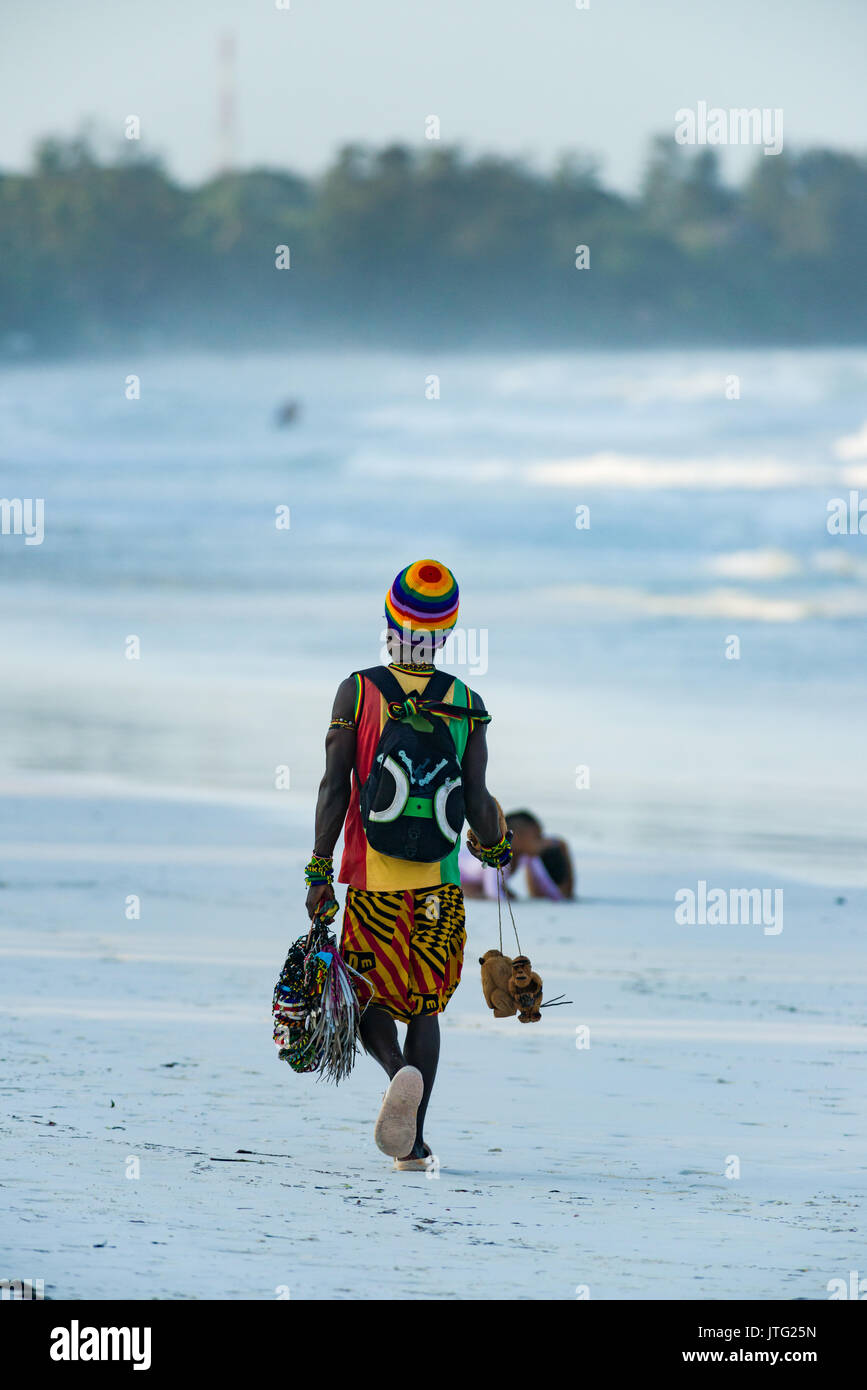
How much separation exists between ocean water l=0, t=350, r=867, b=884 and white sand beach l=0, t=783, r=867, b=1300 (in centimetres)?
285

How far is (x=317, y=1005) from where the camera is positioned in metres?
5.27

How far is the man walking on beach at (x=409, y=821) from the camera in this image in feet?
17.4

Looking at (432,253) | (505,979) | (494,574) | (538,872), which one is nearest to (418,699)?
(505,979)

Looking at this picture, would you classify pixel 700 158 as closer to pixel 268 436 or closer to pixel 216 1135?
pixel 268 436

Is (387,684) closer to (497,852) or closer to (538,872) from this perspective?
(497,852)

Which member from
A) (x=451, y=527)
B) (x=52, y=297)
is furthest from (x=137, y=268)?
(x=451, y=527)

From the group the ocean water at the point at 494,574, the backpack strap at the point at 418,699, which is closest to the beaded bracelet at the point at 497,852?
the backpack strap at the point at 418,699

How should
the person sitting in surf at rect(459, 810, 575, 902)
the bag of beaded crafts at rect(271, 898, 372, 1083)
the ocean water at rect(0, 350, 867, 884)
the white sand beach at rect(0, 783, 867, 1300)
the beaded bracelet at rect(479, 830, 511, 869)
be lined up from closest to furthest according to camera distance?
the white sand beach at rect(0, 783, 867, 1300)
the bag of beaded crafts at rect(271, 898, 372, 1083)
the beaded bracelet at rect(479, 830, 511, 869)
the person sitting in surf at rect(459, 810, 575, 902)
the ocean water at rect(0, 350, 867, 884)

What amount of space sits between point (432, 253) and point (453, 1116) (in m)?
53.2

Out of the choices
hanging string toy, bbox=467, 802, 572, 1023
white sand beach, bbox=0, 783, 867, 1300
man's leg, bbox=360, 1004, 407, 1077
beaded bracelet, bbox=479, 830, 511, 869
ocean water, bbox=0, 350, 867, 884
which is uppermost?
ocean water, bbox=0, 350, 867, 884

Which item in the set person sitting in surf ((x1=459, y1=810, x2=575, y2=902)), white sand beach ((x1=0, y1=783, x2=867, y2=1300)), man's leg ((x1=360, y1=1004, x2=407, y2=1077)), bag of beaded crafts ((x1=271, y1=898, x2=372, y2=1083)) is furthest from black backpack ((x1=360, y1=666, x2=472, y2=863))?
person sitting in surf ((x1=459, y1=810, x2=575, y2=902))

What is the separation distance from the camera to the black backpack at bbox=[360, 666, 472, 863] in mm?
5266

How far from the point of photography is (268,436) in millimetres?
46094

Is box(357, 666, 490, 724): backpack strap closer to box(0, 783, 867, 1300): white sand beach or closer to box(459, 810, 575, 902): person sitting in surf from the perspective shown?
box(0, 783, 867, 1300): white sand beach
